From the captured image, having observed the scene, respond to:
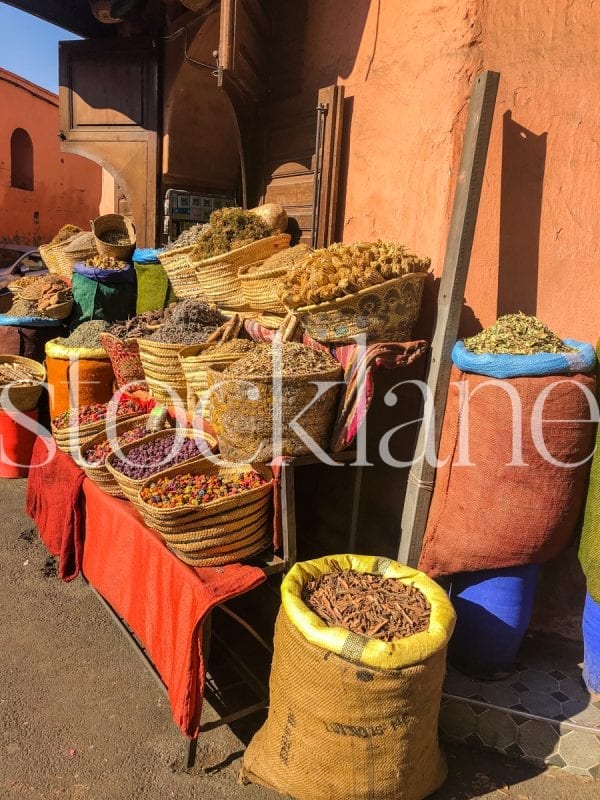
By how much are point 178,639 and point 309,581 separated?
1.78ft

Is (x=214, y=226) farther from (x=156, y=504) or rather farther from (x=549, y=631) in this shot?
(x=549, y=631)

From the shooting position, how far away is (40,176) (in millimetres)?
13156

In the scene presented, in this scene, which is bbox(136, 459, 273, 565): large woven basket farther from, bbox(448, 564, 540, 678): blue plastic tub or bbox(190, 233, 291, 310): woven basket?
bbox(190, 233, 291, 310): woven basket

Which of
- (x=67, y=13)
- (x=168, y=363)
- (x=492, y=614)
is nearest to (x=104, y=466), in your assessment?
(x=168, y=363)

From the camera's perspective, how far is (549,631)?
2975 millimetres

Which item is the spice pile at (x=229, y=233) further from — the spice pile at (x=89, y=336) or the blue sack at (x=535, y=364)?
the blue sack at (x=535, y=364)

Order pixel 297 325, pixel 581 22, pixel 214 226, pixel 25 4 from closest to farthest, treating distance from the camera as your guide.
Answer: pixel 581 22 < pixel 297 325 < pixel 214 226 < pixel 25 4

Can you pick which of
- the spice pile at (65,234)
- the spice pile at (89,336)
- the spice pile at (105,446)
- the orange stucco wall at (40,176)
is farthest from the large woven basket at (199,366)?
the orange stucco wall at (40,176)

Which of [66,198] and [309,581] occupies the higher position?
[66,198]

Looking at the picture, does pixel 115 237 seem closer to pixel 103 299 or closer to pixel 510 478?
pixel 103 299

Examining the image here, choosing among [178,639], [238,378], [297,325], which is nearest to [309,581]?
[178,639]

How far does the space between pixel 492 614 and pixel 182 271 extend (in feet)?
8.65

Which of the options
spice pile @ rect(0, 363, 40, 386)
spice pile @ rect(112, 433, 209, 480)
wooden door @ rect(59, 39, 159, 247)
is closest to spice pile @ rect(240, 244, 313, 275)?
spice pile @ rect(112, 433, 209, 480)

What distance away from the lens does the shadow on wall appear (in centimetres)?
261
